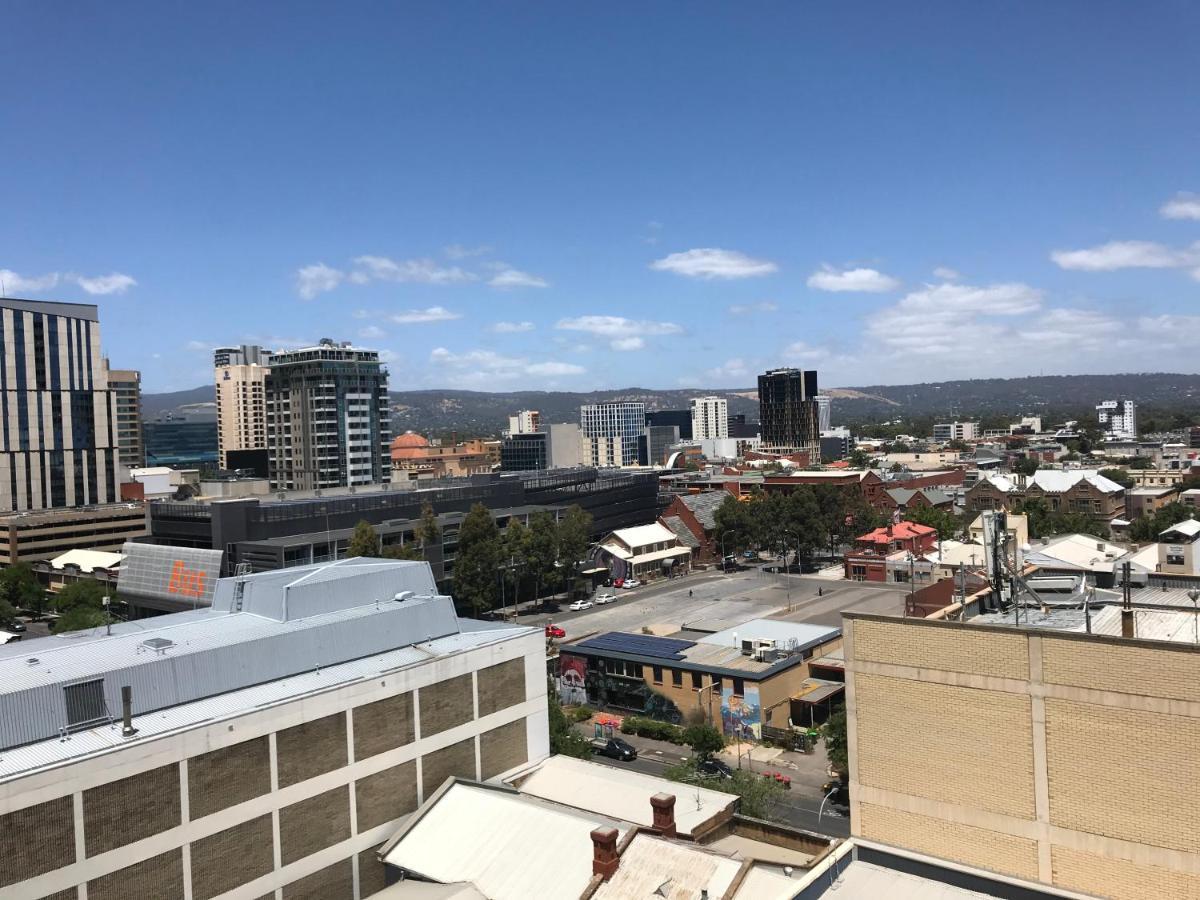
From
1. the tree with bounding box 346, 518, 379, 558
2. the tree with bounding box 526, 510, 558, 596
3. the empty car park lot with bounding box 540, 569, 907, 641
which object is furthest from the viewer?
the tree with bounding box 526, 510, 558, 596

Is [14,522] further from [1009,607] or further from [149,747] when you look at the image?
[1009,607]

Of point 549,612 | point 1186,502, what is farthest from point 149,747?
point 1186,502

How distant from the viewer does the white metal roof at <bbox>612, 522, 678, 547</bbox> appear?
91.9m

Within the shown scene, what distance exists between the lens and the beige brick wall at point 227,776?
72.1ft

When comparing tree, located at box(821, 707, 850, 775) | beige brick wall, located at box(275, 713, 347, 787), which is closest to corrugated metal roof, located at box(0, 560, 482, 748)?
beige brick wall, located at box(275, 713, 347, 787)

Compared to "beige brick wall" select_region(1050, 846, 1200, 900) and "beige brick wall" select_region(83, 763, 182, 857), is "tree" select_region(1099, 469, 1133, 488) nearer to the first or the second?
"beige brick wall" select_region(1050, 846, 1200, 900)

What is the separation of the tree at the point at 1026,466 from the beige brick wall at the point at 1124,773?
481 ft

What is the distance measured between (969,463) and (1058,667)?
17582cm

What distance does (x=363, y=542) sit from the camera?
66.8 metres

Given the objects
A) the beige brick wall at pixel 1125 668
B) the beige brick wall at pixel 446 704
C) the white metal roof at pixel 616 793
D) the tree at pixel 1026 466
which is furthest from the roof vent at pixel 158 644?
the tree at pixel 1026 466

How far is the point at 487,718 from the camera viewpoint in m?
29.8

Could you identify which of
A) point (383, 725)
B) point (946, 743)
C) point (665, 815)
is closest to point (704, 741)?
point (665, 815)

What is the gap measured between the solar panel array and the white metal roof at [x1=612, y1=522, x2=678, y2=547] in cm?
3660

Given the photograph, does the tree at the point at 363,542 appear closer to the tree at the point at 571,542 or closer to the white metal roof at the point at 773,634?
the tree at the point at 571,542
